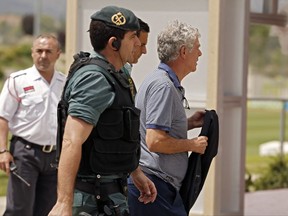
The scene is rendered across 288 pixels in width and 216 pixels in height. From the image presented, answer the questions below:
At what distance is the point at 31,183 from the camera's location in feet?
27.1

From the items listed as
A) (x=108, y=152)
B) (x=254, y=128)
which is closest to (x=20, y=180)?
(x=108, y=152)

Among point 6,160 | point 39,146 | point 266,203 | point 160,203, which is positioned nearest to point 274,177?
point 266,203

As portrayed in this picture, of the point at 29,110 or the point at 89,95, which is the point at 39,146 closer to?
the point at 29,110

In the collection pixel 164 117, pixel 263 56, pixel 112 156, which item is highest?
pixel 164 117

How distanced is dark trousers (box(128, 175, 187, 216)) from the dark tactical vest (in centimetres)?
79

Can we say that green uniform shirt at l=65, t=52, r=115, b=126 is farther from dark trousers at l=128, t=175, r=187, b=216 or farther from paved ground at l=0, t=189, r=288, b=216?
paved ground at l=0, t=189, r=288, b=216

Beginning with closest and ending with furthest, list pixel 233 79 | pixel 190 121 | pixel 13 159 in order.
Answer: pixel 190 121, pixel 13 159, pixel 233 79

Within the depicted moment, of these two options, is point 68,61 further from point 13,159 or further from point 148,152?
point 148,152

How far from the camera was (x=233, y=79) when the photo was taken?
8.81 metres

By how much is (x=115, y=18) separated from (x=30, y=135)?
Result: 351 cm

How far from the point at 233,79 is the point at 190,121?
2.82 m

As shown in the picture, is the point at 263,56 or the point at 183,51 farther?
the point at 263,56

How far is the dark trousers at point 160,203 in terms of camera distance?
5754mm

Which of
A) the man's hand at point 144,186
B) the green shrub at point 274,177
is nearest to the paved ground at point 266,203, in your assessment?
the green shrub at point 274,177
